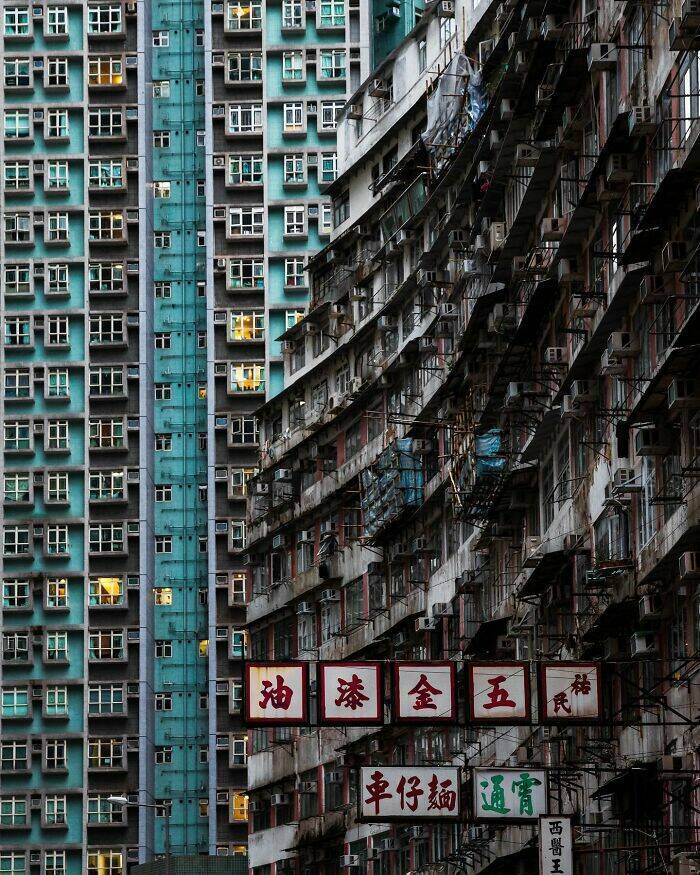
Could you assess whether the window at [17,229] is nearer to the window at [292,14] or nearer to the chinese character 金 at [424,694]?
the window at [292,14]

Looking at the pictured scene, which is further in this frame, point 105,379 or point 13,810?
point 105,379

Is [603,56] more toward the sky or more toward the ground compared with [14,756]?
more toward the sky

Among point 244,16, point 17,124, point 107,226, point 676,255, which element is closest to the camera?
point 676,255

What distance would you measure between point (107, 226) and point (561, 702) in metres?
52.7

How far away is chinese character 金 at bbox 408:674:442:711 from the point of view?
28.5 m

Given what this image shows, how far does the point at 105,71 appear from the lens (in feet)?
258

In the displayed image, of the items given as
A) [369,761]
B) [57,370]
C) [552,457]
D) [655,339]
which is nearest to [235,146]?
[57,370]

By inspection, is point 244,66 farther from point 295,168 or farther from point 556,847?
point 556,847

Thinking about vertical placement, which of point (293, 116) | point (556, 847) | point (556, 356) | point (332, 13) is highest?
point (332, 13)

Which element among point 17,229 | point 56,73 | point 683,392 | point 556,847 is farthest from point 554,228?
point 56,73

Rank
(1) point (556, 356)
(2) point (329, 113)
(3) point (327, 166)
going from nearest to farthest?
1. (1) point (556, 356)
2. (3) point (327, 166)
3. (2) point (329, 113)

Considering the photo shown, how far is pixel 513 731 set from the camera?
38969 mm

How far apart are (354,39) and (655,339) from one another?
49.4 meters

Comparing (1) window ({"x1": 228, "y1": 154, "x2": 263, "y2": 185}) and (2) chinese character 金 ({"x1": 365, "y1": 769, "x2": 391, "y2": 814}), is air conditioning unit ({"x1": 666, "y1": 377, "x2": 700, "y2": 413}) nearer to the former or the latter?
(2) chinese character 金 ({"x1": 365, "y1": 769, "x2": 391, "y2": 814})
